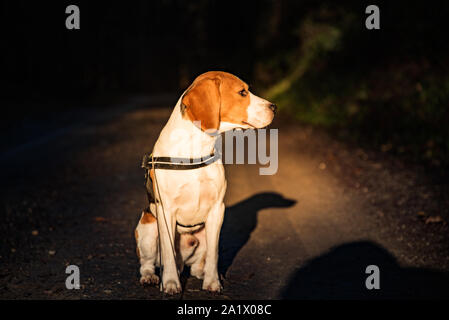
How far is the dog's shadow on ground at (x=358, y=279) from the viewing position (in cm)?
388

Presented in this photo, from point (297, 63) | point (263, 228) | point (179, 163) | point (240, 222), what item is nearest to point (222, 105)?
point (179, 163)

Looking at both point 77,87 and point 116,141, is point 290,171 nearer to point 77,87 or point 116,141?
point 116,141

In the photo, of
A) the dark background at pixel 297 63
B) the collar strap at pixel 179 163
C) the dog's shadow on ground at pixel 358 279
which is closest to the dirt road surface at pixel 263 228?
the dog's shadow on ground at pixel 358 279

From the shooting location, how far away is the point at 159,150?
3.67m

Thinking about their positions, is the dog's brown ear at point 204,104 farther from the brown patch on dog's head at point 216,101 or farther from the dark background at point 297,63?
the dark background at point 297,63

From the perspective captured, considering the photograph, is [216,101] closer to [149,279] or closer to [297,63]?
[149,279]

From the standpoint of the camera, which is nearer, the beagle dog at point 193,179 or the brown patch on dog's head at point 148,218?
the beagle dog at point 193,179

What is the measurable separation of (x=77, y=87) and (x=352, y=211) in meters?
22.9

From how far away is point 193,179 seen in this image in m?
3.65

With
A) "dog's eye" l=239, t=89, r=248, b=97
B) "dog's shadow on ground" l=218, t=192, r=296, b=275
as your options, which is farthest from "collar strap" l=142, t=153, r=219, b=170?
"dog's shadow on ground" l=218, t=192, r=296, b=275

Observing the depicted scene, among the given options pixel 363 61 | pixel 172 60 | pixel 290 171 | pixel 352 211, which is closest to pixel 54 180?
pixel 290 171

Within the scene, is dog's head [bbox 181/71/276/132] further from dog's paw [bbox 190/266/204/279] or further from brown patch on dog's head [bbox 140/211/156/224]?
dog's paw [bbox 190/266/204/279]

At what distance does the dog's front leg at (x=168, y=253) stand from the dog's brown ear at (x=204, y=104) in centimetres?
81

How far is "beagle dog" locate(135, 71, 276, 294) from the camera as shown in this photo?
11.5ft
